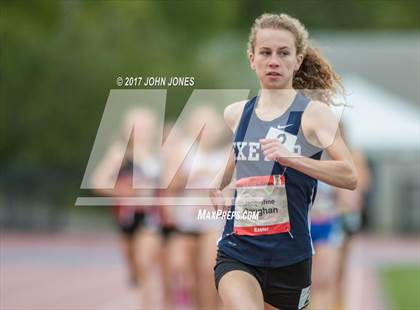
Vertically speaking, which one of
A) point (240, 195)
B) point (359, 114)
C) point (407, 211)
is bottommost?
point (240, 195)

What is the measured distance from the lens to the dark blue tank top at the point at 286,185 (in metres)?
5.65

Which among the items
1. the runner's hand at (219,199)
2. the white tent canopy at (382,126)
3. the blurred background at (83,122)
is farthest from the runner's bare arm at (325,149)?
the white tent canopy at (382,126)

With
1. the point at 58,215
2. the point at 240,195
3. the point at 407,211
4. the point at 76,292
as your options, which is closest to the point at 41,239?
the point at 58,215

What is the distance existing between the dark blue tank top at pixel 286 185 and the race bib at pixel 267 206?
25 mm

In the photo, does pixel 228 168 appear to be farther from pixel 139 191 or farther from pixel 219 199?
pixel 139 191

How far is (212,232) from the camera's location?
32.4 ft

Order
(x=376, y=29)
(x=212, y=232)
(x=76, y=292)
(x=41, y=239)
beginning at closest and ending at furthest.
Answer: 1. (x=212, y=232)
2. (x=76, y=292)
3. (x=41, y=239)
4. (x=376, y=29)

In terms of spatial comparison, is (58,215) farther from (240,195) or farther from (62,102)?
(240,195)

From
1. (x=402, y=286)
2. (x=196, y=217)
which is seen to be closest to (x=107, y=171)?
(x=196, y=217)

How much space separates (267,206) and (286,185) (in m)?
0.14

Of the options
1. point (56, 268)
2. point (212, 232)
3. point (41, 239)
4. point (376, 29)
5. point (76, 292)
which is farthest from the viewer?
point (376, 29)

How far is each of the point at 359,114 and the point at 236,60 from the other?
7.59 m

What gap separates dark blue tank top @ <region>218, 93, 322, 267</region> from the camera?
565 cm

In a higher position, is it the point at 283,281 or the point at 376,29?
the point at 376,29
